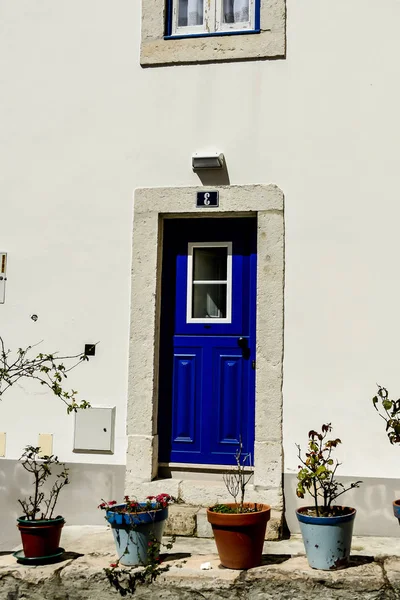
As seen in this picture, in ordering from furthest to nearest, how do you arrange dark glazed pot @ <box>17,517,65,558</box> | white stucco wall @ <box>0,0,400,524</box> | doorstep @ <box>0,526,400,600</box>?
white stucco wall @ <box>0,0,400,524</box>
dark glazed pot @ <box>17,517,65,558</box>
doorstep @ <box>0,526,400,600</box>

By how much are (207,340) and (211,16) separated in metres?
2.56

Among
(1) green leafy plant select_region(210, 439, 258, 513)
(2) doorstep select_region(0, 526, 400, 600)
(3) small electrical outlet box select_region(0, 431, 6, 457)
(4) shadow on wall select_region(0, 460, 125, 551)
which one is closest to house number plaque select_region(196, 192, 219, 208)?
(1) green leafy plant select_region(210, 439, 258, 513)

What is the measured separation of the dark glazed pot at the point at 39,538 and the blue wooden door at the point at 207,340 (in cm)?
122

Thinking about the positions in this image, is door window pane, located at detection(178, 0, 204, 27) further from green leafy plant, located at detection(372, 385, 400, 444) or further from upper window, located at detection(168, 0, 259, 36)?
green leafy plant, located at detection(372, 385, 400, 444)

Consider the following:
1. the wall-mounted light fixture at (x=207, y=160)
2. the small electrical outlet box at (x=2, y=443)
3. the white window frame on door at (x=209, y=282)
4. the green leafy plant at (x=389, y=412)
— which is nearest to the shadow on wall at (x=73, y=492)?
the small electrical outlet box at (x=2, y=443)

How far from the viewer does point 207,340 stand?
535 centimetres

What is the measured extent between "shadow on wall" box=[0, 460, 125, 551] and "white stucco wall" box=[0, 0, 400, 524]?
15 centimetres

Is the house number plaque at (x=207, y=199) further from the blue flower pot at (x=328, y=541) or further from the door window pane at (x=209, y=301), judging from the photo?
the blue flower pot at (x=328, y=541)

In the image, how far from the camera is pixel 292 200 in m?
5.18

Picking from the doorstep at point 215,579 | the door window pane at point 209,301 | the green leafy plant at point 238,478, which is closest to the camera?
the doorstep at point 215,579

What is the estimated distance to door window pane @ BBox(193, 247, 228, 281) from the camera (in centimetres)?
547

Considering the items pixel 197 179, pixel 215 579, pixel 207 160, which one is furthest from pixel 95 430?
pixel 207 160

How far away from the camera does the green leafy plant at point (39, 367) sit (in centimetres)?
530

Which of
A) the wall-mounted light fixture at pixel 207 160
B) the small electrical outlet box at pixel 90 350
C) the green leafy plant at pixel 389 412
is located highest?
the wall-mounted light fixture at pixel 207 160
